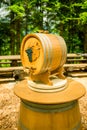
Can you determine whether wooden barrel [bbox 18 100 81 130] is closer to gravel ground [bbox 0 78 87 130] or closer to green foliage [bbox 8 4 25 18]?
gravel ground [bbox 0 78 87 130]

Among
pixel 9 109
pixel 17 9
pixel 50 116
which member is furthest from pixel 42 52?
pixel 17 9

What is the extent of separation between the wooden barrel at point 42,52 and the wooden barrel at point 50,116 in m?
0.41

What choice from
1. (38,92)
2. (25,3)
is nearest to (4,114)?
(38,92)

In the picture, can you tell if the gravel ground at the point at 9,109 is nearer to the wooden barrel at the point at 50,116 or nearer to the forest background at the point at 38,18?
the wooden barrel at the point at 50,116

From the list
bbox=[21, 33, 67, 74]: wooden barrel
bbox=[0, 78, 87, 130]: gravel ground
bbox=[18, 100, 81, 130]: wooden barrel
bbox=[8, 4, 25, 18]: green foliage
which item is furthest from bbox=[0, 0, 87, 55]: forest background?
bbox=[18, 100, 81, 130]: wooden barrel

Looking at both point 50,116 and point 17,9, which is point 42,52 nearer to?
point 50,116

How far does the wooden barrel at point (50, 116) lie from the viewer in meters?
2.03

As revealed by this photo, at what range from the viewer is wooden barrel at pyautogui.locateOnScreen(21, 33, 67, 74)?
2105 millimetres

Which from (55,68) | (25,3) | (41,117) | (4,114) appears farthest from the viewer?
(25,3)

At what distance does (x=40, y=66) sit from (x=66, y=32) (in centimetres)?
1071

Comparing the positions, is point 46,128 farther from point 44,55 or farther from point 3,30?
point 3,30

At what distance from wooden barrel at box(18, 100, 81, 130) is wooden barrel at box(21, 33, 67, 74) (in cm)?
41

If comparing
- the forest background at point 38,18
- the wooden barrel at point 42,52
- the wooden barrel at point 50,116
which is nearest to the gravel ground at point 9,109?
the wooden barrel at point 50,116

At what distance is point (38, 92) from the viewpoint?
2.18 metres
